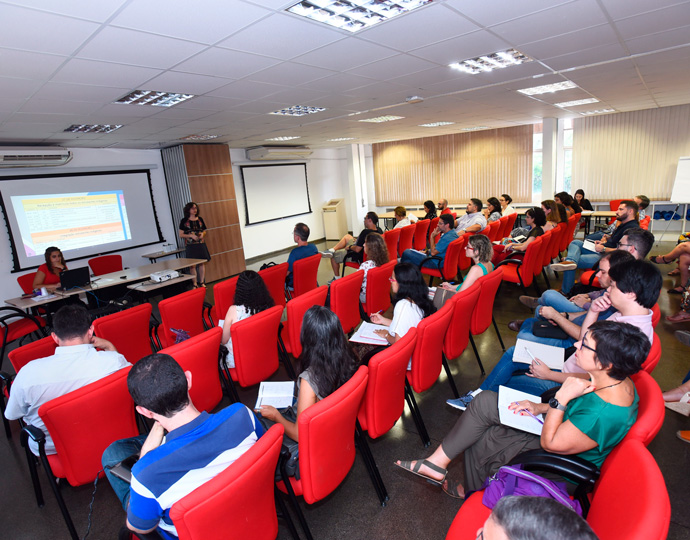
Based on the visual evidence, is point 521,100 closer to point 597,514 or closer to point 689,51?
point 689,51

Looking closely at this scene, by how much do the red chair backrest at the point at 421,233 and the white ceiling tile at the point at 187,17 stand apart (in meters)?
5.67

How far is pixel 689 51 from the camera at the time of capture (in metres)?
3.89

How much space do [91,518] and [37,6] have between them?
2.83 metres

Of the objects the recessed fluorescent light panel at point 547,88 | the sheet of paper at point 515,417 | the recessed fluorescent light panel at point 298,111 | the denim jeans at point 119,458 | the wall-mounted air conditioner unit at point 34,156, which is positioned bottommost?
the sheet of paper at point 515,417

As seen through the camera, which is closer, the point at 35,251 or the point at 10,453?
the point at 10,453

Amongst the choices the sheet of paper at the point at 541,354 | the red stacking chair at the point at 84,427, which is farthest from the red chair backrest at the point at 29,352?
the sheet of paper at the point at 541,354

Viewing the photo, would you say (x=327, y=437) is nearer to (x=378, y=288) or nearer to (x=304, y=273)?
(x=378, y=288)

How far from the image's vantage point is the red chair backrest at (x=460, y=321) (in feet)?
9.05

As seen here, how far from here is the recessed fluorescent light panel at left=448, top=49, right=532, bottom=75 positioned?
372 cm

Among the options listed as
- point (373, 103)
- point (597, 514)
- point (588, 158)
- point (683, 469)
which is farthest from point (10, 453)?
point (588, 158)

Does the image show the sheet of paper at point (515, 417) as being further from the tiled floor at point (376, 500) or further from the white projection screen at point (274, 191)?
the white projection screen at point (274, 191)

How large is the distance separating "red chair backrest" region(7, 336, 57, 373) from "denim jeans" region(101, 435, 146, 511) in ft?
4.42

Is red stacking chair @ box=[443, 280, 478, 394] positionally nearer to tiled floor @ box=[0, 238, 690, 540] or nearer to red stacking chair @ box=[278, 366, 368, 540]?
tiled floor @ box=[0, 238, 690, 540]

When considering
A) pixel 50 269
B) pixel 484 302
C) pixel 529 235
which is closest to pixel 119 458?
pixel 484 302
